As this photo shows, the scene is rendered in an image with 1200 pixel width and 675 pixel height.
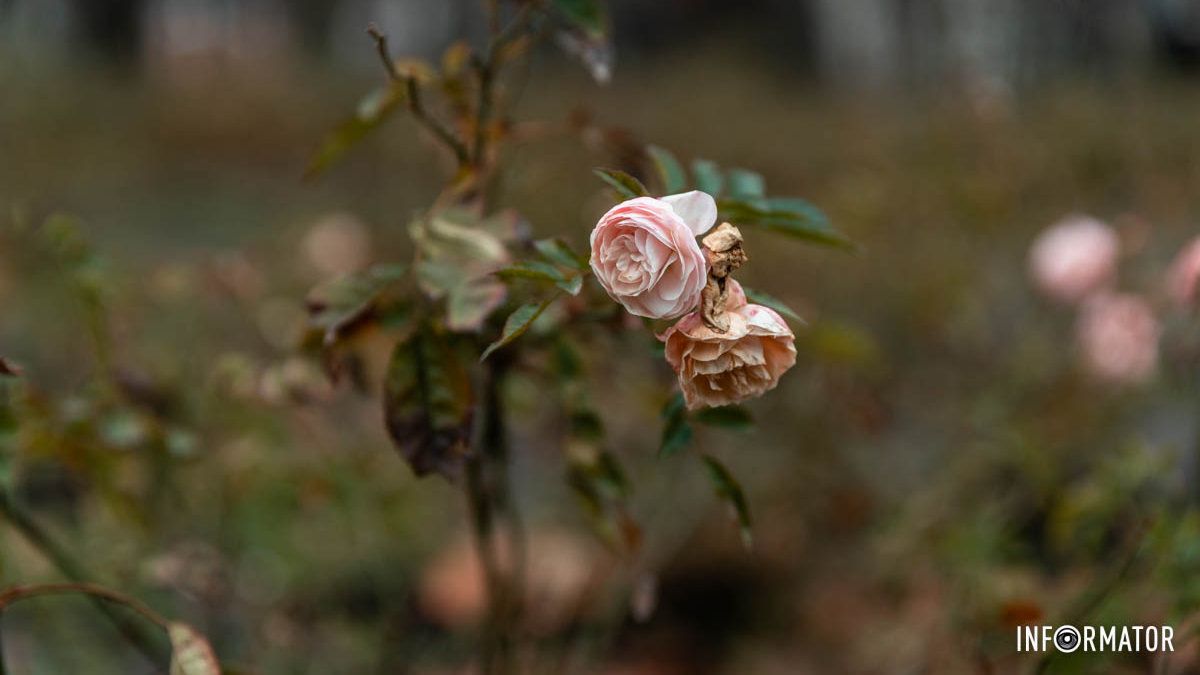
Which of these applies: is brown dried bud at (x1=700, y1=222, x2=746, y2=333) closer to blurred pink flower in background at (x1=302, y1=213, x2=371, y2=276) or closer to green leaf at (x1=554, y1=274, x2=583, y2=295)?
green leaf at (x1=554, y1=274, x2=583, y2=295)

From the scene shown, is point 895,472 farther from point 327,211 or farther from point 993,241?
point 327,211

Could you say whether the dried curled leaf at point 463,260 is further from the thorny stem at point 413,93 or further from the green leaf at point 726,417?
the green leaf at point 726,417

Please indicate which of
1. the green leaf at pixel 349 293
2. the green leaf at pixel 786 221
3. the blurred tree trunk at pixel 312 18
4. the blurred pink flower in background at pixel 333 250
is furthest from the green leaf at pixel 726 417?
the blurred tree trunk at pixel 312 18

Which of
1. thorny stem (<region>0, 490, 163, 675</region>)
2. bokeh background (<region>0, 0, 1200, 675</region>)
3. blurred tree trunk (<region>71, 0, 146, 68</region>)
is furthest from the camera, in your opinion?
blurred tree trunk (<region>71, 0, 146, 68</region>)

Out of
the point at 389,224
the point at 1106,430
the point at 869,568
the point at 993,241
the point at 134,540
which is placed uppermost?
the point at 389,224

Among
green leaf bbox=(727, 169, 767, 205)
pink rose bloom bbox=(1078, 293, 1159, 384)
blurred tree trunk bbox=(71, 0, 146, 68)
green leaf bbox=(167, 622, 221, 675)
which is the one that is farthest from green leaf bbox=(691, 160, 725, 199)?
blurred tree trunk bbox=(71, 0, 146, 68)

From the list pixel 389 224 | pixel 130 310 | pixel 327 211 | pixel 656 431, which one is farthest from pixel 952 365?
pixel 327 211
